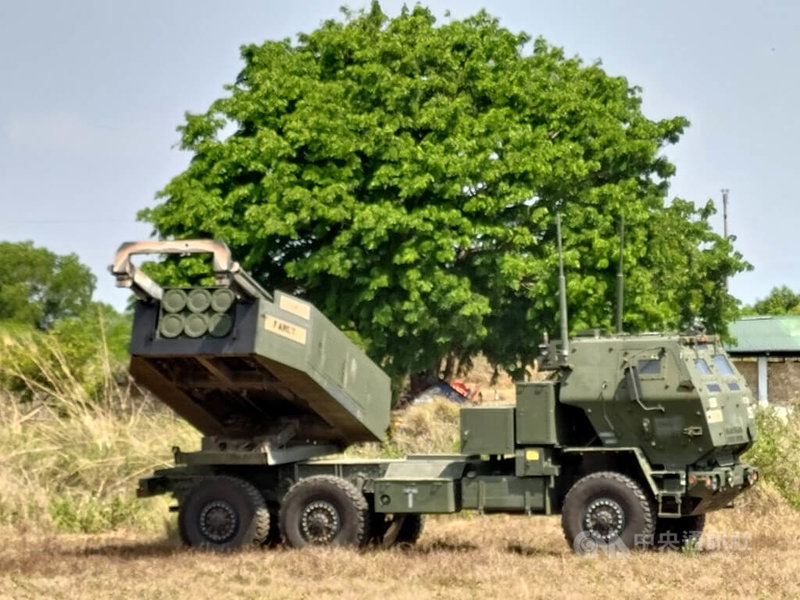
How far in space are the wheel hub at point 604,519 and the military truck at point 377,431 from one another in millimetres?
15

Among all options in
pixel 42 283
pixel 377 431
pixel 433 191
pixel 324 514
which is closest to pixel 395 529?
pixel 377 431

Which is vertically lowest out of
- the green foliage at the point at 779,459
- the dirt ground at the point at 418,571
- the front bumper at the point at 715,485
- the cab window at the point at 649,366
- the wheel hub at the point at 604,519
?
the dirt ground at the point at 418,571

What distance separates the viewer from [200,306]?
51.6ft

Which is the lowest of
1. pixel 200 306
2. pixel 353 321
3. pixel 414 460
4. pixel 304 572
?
pixel 304 572

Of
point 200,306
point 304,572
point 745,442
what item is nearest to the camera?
point 304,572

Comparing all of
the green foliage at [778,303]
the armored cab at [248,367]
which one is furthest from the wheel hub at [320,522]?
the green foliage at [778,303]

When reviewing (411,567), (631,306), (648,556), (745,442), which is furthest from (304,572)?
(631,306)

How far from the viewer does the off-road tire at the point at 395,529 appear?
58.1ft

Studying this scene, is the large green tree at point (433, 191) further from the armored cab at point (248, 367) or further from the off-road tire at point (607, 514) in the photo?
the off-road tire at point (607, 514)

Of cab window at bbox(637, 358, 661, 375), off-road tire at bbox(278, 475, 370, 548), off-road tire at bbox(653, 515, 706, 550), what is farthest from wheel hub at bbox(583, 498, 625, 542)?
off-road tire at bbox(278, 475, 370, 548)

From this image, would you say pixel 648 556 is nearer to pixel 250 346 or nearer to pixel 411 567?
pixel 411 567

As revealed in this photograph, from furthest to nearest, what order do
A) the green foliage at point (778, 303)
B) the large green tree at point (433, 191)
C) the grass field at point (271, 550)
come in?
the green foliage at point (778, 303)
the large green tree at point (433, 191)
the grass field at point (271, 550)

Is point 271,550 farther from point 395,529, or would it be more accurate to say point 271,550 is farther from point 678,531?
point 678,531

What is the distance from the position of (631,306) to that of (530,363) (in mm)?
3560
